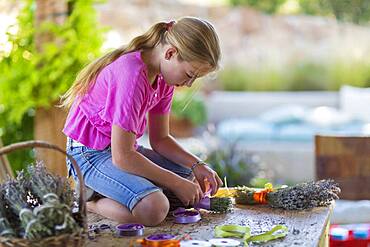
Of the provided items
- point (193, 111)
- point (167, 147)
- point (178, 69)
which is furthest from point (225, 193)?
point (193, 111)

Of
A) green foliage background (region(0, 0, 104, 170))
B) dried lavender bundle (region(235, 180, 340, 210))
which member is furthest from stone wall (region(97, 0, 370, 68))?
dried lavender bundle (region(235, 180, 340, 210))

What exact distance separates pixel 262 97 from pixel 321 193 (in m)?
4.93

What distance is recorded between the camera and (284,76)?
8125mm

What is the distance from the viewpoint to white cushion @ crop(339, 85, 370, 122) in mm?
5914

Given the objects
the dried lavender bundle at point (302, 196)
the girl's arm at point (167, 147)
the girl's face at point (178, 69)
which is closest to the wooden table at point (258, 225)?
the dried lavender bundle at point (302, 196)

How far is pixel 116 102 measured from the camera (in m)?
2.04

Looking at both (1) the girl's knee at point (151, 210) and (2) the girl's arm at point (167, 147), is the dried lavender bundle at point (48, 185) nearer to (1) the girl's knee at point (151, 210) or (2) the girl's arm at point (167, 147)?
(1) the girl's knee at point (151, 210)

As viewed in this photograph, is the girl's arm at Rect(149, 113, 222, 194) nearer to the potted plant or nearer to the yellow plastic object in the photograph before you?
the yellow plastic object

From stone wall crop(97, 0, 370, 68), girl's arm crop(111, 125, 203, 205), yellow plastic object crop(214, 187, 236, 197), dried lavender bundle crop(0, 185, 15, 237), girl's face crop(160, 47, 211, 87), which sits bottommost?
yellow plastic object crop(214, 187, 236, 197)

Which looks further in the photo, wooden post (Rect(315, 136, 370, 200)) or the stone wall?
the stone wall

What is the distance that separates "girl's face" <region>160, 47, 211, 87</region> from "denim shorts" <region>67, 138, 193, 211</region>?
1.00ft

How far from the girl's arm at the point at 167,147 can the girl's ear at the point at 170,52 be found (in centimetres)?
33

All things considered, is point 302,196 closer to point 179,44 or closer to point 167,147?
point 167,147

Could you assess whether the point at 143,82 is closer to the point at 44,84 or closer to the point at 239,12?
the point at 44,84
